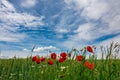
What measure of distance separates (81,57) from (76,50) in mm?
1090

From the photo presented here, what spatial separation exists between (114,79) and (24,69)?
8.13ft

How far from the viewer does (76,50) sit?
5.74 m

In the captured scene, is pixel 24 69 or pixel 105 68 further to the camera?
pixel 24 69

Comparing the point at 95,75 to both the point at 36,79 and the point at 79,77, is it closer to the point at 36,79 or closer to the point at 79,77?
the point at 79,77

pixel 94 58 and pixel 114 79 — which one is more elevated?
pixel 94 58

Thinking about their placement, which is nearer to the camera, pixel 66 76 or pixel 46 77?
pixel 66 76

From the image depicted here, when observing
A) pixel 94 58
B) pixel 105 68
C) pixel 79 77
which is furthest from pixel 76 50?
pixel 79 77

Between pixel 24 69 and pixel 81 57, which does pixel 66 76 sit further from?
pixel 24 69

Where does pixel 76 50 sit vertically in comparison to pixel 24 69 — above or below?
above

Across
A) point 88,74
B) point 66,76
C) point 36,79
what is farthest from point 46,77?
point 88,74

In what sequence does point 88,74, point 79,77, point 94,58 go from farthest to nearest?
point 94,58, point 88,74, point 79,77

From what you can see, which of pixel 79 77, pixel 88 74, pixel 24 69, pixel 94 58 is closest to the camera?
pixel 79 77

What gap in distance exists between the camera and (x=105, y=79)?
4.65 m

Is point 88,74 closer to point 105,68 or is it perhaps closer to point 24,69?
point 105,68
